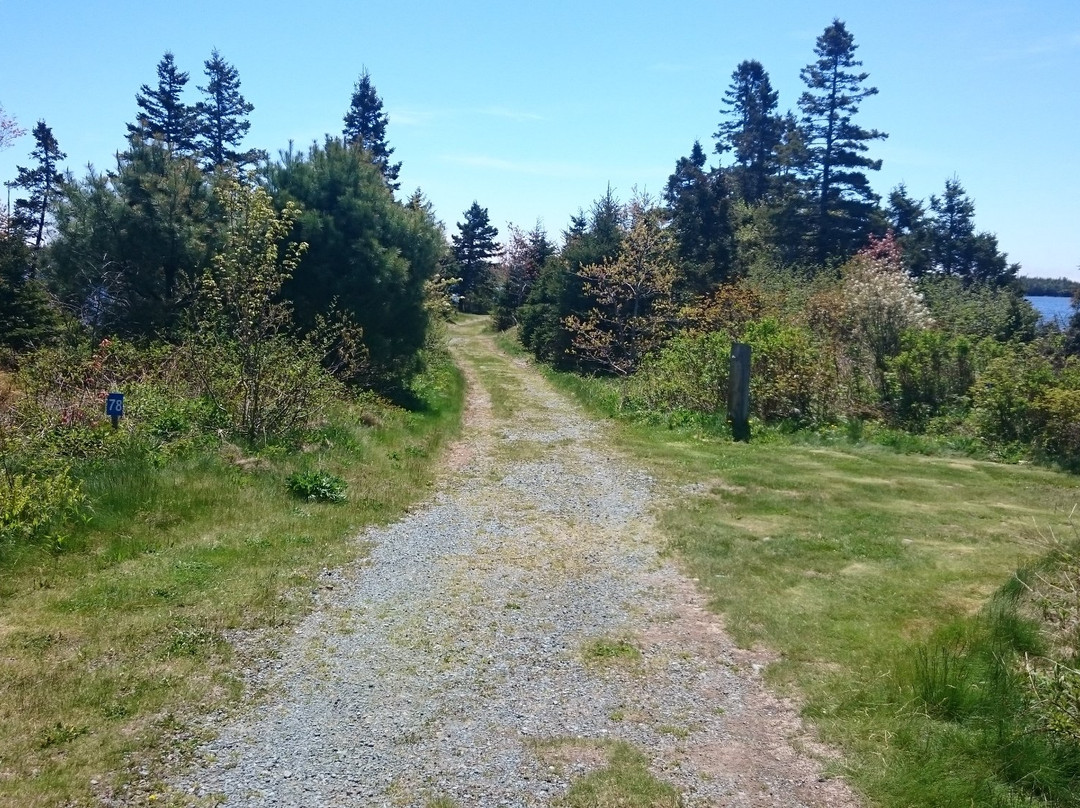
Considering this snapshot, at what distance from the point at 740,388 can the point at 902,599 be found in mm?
7693

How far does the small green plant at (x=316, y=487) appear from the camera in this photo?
874 centimetres

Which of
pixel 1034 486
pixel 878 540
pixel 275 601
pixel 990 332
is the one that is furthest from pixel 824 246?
pixel 275 601

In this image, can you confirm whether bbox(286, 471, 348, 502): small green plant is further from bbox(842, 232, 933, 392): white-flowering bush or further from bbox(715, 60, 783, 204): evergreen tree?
bbox(715, 60, 783, 204): evergreen tree

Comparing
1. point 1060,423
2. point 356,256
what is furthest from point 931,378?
point 356,256

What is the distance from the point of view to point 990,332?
60.4 feet

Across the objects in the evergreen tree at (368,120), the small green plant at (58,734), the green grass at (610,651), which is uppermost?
the evergreen tree at (368,120)

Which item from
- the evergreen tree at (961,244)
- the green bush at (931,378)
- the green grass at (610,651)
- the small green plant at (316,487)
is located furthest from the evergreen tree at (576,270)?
the evergreen tree at (961,244)

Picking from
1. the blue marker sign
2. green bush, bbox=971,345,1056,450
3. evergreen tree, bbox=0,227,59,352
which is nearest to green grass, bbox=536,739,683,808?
the blue marker sign

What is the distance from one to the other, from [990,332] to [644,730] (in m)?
17.9

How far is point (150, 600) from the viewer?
576 cm

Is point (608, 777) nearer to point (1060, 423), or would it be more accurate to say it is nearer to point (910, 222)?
point (1060, 423)

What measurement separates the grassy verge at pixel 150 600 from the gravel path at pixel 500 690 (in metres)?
0.34

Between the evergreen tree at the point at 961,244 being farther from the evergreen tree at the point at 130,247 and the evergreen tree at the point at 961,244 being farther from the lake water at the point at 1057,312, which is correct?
the evergreen tree at the point at 130,247

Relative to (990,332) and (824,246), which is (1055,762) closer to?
(990,332)
